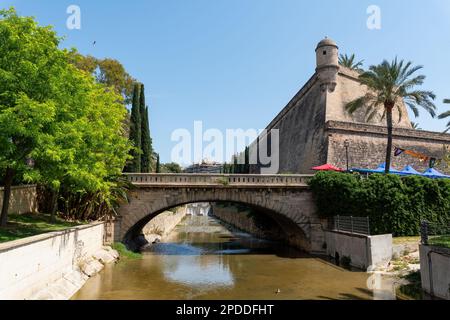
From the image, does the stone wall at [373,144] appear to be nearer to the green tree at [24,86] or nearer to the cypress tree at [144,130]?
the cypress tree at [144,130]

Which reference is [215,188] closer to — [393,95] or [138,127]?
[138,127]

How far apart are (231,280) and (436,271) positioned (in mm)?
9381

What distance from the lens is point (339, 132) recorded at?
34.7 m

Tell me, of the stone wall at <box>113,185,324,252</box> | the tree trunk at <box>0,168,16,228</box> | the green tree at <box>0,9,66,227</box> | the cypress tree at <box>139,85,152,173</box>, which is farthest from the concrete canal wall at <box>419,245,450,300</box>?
the cypress tree at <box>139,85,152,173</box>

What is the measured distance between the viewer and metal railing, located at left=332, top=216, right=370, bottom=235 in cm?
2249

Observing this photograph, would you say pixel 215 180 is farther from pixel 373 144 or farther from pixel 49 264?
pixel 373 144

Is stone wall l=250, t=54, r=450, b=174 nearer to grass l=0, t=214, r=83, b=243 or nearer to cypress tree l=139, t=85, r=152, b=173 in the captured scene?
cypress tree l=139, t=85, r=152, b=173

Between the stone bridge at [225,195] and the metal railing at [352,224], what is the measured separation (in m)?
1.92

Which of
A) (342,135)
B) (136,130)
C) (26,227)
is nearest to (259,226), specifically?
(342,135)

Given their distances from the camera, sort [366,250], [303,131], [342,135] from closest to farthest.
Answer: [366,250] → [342,135] → [303,131]

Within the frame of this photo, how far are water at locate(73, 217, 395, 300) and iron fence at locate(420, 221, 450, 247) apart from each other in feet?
9.33

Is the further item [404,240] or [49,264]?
[404,240]

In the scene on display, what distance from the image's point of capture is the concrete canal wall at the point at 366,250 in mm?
19984

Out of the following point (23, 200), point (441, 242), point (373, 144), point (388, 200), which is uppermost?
point (373, 144)
